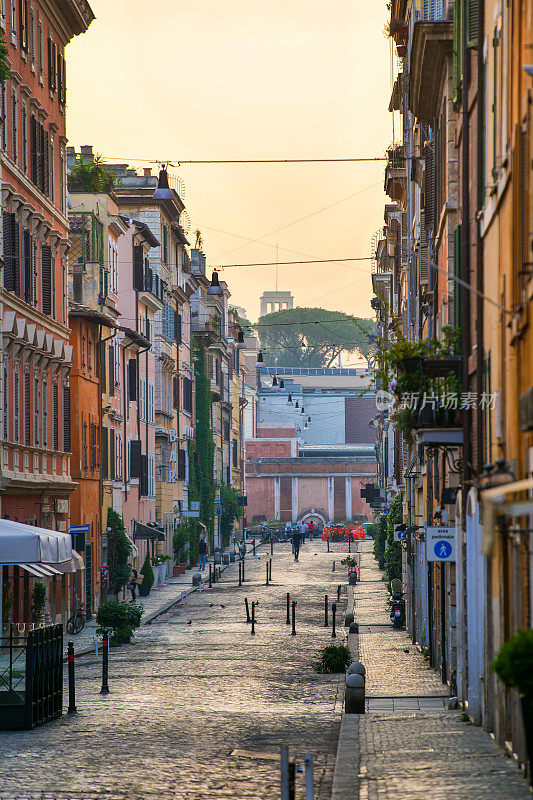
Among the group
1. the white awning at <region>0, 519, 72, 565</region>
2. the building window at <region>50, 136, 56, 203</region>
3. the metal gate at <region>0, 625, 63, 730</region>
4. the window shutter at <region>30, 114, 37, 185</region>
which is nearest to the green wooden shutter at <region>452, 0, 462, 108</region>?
the white awning at <region>0, 519, 72, 565</region>

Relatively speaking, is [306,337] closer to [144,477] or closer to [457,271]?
[144,477]

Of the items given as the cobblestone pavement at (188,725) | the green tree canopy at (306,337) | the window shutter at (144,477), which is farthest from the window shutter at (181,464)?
the green tree canopy at (306,337)

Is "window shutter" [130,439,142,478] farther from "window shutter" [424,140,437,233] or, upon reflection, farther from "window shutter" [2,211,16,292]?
"window shutter" [424,140,437,233]

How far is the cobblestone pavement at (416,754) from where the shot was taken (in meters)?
12.7

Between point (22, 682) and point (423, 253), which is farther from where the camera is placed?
point (423, 253)

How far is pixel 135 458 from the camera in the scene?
5397 centimetres

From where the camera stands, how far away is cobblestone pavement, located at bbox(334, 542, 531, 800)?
1267 centimetres

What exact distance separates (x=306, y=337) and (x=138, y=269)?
10156 cm

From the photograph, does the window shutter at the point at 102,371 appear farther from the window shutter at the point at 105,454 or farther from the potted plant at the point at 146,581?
the potted plant at the point at 146,581

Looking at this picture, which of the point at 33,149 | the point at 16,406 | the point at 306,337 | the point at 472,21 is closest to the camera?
A: the point at 472,21

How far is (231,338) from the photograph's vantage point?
4063 inches

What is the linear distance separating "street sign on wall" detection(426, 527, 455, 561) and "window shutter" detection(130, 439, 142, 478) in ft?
112

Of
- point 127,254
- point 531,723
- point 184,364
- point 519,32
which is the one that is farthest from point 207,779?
point 184,364

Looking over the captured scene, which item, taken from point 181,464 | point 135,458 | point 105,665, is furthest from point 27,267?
point 181,464
